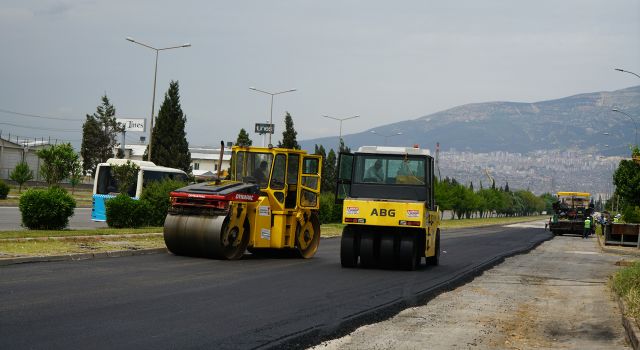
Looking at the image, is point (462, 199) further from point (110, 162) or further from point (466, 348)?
point (466, 348)

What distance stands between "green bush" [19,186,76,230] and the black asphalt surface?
6117 mm

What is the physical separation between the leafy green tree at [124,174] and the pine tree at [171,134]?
3099cm

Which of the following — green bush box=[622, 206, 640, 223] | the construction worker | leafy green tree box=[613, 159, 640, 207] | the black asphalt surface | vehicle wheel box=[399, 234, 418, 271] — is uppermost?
leafy green tree box=[613, 159, 640, 207]

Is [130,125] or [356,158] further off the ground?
[130,125]

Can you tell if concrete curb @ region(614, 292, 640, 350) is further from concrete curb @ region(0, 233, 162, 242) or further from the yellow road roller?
concrete curb @ region(0, 233, 162, 242)

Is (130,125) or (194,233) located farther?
(130,125)

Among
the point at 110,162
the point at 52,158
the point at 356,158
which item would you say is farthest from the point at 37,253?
the point at 110,162

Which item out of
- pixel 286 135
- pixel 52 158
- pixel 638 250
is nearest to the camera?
pixel 52 158

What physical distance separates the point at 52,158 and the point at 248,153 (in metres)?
12.2

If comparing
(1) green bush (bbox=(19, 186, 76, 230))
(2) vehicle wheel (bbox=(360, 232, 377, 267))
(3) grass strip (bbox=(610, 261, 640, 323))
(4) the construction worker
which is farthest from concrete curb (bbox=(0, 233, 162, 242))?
(4) the construction worker

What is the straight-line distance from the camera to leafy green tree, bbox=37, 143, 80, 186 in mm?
31969

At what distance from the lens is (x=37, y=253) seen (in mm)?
18203

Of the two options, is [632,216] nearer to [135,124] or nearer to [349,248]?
[349,248]

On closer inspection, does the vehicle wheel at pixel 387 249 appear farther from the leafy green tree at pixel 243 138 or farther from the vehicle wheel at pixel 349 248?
the leafy green tree at pixel 243 138
